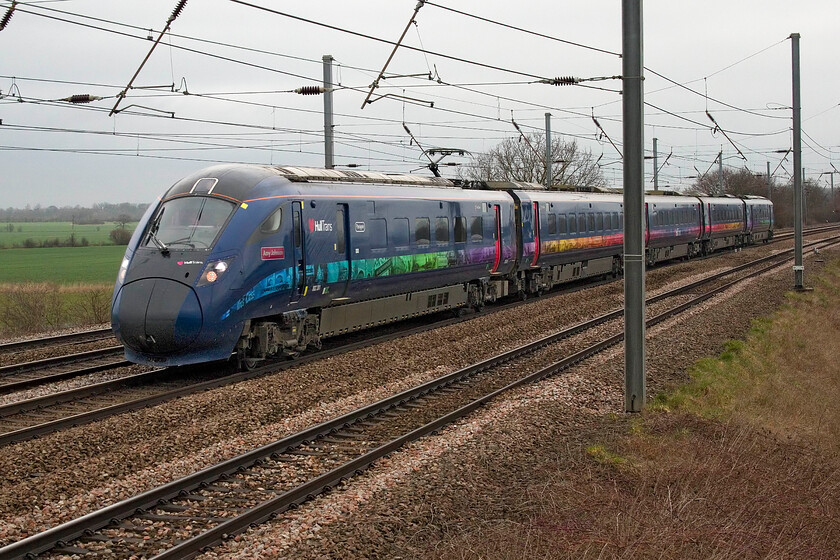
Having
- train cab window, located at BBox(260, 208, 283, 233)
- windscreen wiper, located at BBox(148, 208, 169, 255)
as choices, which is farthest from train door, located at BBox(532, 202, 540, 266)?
windscreen wiper, located at BBox(148, 208, 169, 255)

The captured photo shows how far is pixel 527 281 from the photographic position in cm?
2644

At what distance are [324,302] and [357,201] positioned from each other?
2174 millimetres

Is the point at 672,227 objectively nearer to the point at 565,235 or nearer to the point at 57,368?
the point at 565,235

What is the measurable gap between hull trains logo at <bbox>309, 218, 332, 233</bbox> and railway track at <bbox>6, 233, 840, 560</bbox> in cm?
371

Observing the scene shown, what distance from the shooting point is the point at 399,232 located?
18266 millimetres

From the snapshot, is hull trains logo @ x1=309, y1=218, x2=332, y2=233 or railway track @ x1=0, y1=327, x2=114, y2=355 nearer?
hull trains logo @ x1=309, y1=218, x2=332, y2=233

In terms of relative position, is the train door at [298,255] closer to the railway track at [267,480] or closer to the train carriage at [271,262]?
the train carriage at [271,262]

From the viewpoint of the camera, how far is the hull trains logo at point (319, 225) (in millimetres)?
15281

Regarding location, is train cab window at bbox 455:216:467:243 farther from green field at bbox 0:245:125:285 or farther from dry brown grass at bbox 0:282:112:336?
green field at bbox 0:245:125:285

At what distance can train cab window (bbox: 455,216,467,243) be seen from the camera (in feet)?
68.2

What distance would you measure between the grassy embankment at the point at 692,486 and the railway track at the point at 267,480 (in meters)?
1.86

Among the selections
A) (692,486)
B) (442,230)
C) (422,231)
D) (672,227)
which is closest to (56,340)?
(422,231)

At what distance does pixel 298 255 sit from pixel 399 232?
375cm

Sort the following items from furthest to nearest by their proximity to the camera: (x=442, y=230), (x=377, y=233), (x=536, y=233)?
(x=536, y=233) < (x=442, y=230) < (x=377, y=233)
